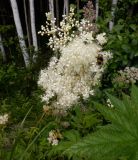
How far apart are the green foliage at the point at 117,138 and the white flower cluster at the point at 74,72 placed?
0.45m

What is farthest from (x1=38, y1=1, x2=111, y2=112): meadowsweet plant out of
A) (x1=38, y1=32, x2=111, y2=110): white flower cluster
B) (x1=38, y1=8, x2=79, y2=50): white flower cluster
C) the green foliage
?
the green foliage

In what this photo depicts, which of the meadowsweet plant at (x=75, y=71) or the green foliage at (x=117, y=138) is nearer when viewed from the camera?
the green foliage at (x=117, y=138)

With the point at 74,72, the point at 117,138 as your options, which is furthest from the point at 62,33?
the point at 117,138

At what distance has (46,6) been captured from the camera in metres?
9.26

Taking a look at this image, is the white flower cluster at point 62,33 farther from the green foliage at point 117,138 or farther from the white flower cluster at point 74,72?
the green foliage at point 117,138

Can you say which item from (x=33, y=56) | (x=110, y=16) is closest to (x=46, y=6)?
(x=33, y=56)

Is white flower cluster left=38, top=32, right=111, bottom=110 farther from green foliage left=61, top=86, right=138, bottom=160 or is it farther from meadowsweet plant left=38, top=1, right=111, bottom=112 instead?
green foliage left=61, top=86, right=138, bottom=160

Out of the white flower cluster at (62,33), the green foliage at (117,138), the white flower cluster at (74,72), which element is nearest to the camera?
the green foliage at (117,138)

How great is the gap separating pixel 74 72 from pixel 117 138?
2.20 feet

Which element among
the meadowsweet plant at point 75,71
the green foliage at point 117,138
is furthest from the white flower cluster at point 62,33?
the green foliage at point 117,138

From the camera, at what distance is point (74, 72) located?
9.20 ft

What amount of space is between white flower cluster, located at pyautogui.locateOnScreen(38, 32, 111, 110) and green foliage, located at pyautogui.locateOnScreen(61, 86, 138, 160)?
0.45m

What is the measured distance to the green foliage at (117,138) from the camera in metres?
2.24

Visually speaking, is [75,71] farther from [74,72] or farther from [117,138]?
[117,138]
